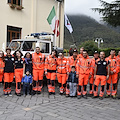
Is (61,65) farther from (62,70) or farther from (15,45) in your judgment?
(15,45)

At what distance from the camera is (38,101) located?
5.83m

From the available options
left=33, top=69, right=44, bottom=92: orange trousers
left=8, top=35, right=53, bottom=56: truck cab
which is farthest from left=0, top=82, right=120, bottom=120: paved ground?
left=8, top=35, right=53, bottom=56: truck cab

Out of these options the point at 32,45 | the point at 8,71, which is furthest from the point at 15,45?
the point at 8,71

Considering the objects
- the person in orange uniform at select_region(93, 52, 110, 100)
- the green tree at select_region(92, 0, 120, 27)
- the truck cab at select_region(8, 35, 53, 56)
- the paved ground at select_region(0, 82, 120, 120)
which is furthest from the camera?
the green tree at select_region(92, 0, 120, 27)

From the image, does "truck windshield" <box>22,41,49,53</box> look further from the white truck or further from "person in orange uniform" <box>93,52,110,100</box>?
"person in orange uniform" <box>93,52,110,100</box>

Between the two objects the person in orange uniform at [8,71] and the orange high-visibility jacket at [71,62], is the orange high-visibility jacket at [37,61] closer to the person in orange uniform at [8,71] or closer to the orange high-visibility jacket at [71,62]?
the person in orange uniform at [8,71]

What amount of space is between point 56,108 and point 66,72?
1.91 metres

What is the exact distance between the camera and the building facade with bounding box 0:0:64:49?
14.0 m

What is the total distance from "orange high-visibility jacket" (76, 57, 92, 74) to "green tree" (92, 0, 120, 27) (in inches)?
343

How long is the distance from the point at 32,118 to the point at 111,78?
353cm

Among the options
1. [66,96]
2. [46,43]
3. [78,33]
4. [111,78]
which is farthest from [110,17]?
[78,33]

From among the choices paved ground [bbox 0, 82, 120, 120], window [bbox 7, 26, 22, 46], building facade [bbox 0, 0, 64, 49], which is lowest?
paved ground [bbox 0, 82, 120, 120]

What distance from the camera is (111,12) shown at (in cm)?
1411

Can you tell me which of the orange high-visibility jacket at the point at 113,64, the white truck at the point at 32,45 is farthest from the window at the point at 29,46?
the orange high-visibility jacket at the point at 113,64
